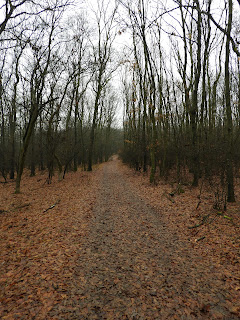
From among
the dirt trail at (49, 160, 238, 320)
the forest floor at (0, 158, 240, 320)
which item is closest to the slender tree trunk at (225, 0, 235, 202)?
the forest floor at (0, 158, 240, 320)

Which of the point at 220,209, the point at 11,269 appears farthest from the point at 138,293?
the point at 220,209

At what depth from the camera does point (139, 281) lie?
3.79 m

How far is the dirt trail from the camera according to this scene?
3.04 meters

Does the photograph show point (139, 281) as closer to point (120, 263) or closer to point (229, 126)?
point (120, 263)

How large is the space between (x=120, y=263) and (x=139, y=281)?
0.74m

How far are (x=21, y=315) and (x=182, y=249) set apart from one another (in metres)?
3.93

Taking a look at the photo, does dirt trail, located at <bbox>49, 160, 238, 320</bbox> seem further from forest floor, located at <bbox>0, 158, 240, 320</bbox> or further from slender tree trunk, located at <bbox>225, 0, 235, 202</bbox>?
slender tree trunk, located at <bbox>225, 0, 235, 202</bbox>

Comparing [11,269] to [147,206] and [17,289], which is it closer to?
[17,289]

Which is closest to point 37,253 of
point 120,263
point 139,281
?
point 120,263

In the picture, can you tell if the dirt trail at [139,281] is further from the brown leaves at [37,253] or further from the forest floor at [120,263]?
the brown leaves at [37,253]

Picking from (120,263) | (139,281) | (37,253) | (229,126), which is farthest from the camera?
(229,126)

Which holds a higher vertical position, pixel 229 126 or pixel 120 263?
pixel 229 126

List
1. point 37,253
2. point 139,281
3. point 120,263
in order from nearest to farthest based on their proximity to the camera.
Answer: point 139,281 < point 120,263 < point 37,253

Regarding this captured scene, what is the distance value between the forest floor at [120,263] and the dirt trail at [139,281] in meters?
0.02
